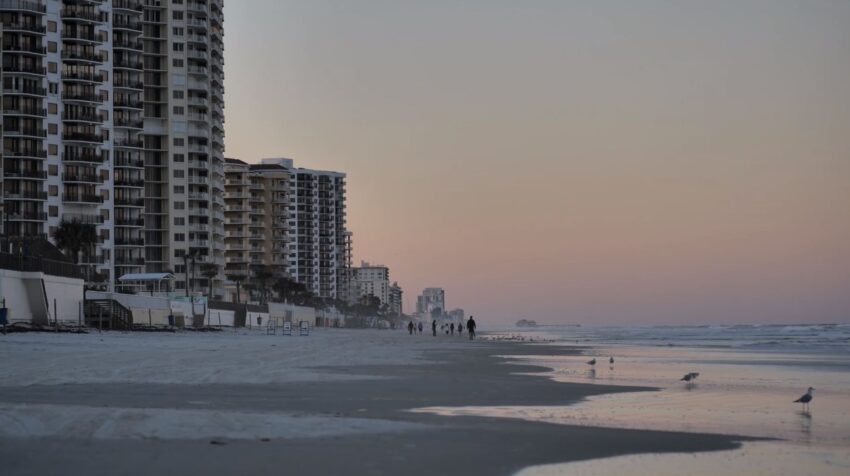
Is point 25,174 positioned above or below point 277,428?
above

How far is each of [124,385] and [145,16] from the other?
12737 cm

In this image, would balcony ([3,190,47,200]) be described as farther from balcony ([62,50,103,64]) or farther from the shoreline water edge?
the shoreline water edge

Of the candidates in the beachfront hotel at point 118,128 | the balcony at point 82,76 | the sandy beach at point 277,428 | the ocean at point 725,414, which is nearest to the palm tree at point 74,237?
the beachfront hotel at point 118,128

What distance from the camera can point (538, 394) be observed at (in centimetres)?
2288

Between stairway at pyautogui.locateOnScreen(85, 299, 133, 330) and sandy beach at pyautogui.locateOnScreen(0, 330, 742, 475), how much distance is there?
142ft

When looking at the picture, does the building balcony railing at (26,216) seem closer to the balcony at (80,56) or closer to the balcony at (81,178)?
the balcony at (81,178)

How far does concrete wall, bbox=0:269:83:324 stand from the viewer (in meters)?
55.4

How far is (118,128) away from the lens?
125 metres

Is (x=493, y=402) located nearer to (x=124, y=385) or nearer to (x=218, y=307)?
(x=124, y=385)

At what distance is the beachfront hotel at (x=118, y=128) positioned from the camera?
111m

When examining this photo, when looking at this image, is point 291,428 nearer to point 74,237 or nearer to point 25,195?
point 74,237

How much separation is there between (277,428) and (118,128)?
11677 cm

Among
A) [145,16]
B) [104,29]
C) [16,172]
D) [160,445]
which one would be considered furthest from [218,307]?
[160,445]

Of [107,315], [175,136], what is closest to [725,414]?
[107,315]
